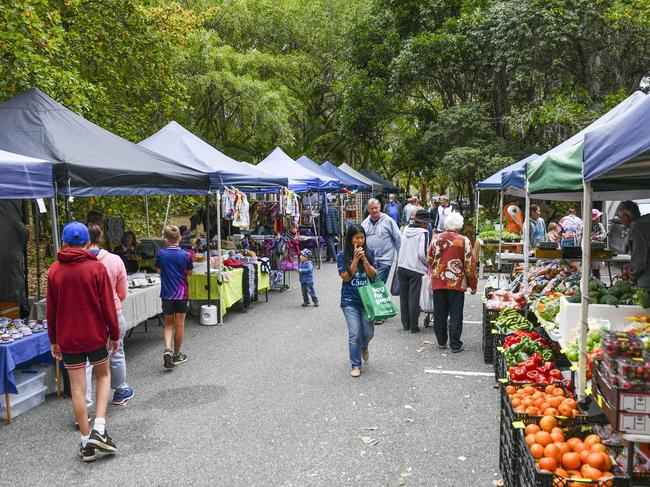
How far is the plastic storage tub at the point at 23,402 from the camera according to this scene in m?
5.74

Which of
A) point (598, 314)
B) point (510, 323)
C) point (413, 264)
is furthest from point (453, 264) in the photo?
point (598, 314)

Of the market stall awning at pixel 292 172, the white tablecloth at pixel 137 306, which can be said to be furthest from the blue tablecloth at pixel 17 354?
the market stall awning at pixel 292 172

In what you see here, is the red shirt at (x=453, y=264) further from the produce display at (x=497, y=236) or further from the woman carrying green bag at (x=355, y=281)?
the produce display at (x=497, y=236)

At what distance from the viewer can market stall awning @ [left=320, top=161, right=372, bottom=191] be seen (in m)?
22.5

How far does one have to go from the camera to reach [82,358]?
188 inches

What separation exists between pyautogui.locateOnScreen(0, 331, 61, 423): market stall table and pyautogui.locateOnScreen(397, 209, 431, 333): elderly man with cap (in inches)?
201

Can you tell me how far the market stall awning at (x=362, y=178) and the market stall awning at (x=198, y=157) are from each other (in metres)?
14.4

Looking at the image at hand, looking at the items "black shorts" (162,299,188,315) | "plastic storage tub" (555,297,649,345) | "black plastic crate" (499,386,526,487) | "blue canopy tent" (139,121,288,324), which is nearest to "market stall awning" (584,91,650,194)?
"plastic storage tub" (555,297,649,345)

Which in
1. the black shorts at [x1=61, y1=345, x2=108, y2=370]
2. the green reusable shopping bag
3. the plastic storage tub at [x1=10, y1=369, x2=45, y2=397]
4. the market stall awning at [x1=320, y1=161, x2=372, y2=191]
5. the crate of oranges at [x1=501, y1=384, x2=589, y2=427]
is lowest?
the plastic storage tub at [x1=10, y1=369, x2=45, y2=397]

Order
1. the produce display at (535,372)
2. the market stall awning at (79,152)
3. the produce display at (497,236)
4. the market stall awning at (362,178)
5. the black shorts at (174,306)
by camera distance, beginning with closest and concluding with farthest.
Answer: the produce display at (535,372) < the market stall awning at (79,152) < the black shorts at (174,306) < the produce display at (497,236) < the market stall awning at (362,178)

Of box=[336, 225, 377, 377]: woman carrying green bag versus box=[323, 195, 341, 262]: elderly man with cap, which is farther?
box=[323, 195, 341, 262]: elderly man with cap

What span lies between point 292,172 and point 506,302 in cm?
1040

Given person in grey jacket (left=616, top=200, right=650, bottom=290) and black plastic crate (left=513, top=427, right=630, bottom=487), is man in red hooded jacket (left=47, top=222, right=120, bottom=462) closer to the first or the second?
black plastic crate (left=513, top=427, right=630, bottom=487)

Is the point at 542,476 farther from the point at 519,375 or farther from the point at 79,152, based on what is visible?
the point at 79,152
